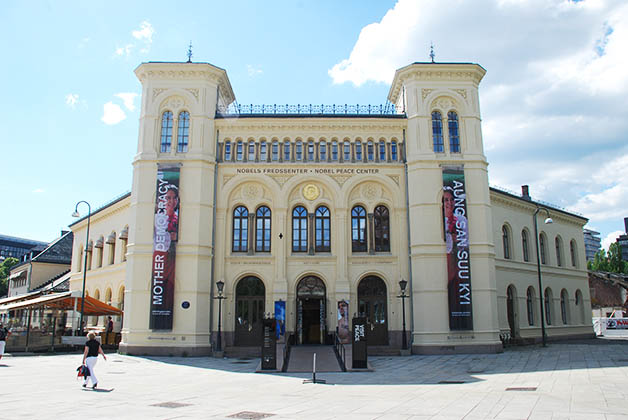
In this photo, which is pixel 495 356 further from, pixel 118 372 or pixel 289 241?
pixel 118 372

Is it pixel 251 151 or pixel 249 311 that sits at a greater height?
pixel 251 151

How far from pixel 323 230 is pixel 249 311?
632 centimetres

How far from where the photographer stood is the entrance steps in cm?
2094

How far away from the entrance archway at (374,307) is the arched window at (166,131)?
13.8m

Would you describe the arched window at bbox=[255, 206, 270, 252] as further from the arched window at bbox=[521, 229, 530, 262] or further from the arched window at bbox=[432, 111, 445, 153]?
the arched window at bbox=[521, 229, 530, 262]

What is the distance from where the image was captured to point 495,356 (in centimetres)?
2573

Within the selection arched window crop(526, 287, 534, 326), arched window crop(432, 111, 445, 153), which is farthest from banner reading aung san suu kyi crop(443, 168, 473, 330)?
arched window crop(526, 287, 534, 326)

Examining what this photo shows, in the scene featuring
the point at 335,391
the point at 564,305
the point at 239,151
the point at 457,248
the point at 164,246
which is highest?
the point at 239,151

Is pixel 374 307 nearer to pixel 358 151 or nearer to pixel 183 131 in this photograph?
pixel 358 151

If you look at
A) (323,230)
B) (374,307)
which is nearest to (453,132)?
(323,230)

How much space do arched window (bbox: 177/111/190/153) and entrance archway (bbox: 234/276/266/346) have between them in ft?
27.7

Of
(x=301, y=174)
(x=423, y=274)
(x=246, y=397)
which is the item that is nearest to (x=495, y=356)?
(x=423, y=274)

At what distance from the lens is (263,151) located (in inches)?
1215

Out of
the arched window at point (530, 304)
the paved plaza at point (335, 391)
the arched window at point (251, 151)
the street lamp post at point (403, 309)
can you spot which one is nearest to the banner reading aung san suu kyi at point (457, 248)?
the street lamp post at point (403, 309)
